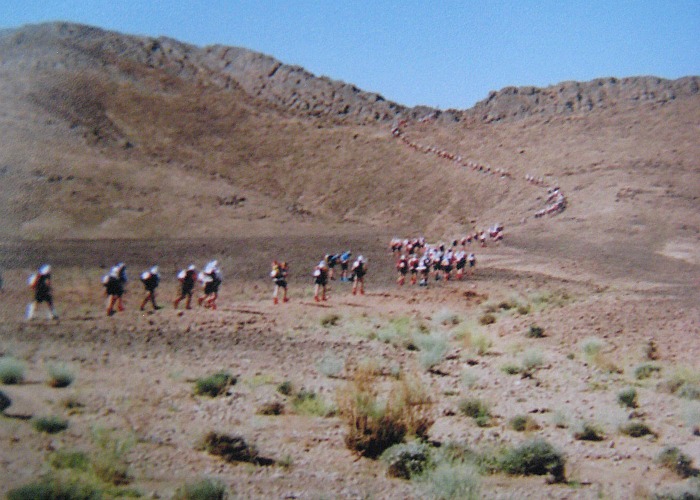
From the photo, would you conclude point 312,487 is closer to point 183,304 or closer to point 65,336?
point 65,336

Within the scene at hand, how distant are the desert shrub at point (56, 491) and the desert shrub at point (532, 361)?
13.0 m

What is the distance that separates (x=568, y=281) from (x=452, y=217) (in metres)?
29.5

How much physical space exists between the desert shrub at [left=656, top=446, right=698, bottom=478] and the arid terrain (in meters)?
0.11

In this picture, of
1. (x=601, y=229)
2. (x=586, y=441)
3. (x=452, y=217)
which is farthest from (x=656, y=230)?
(x=586, y=441)

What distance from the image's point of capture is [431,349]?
2166 centimetres

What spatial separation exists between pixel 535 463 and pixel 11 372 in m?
9.00

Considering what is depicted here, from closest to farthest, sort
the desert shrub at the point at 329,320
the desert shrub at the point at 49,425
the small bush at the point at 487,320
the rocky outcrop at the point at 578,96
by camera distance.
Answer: the desert shrub at the point at 49,425 → the desert shrub at the point at 329,320 → the small bush at the point at 487,320 → the rocky outcrop at the point at 578,96

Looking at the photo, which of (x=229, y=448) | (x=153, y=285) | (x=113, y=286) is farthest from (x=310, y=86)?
(x=229, y=448)

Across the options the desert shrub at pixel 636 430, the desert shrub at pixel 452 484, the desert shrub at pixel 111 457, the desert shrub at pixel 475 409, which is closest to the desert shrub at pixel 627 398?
the desert shrub at pixel 636 430

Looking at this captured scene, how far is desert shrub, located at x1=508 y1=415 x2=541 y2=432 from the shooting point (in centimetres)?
1520

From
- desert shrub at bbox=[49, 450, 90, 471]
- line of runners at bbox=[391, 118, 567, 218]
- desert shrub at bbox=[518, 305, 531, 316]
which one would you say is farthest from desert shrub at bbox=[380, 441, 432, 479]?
line of runners at bbox=[391, 118, 567, 218]

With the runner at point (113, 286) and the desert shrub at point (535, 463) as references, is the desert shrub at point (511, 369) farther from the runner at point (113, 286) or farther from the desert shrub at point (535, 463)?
the runner at point (113, 286)

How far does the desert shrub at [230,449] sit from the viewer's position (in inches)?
478

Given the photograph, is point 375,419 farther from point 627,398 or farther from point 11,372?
point 627,398
